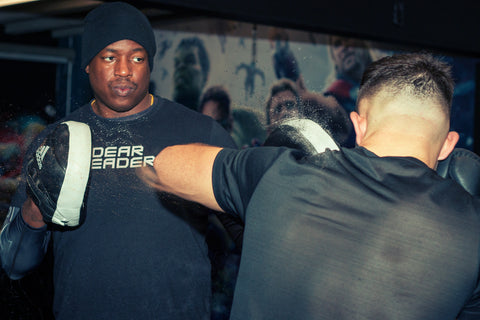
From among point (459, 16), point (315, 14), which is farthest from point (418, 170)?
point (459, 16)

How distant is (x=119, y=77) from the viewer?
3.96ft

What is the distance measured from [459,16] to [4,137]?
8.36ft

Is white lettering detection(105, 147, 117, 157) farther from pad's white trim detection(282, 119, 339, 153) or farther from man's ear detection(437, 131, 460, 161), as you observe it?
man's ear detection(437, 131, 460, 161)

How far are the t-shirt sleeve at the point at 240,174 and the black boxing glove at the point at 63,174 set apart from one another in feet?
1.24

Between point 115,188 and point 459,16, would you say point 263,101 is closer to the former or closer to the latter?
point 115,188

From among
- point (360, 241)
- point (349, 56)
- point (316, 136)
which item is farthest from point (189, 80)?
point (360, 241)

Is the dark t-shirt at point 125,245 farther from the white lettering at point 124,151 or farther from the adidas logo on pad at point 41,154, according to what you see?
the adidas logo on pad at point 41,154

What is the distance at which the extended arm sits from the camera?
2.72ft

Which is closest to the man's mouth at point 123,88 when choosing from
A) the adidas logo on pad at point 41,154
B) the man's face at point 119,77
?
the man's face at point 119,77

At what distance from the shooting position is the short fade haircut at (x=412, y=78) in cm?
86

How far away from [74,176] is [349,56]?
2379mm

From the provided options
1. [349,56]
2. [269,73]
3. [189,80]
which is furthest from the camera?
[349,56]

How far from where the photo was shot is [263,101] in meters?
1.57

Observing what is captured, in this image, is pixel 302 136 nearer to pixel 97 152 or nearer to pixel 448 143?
pixel 448 143
